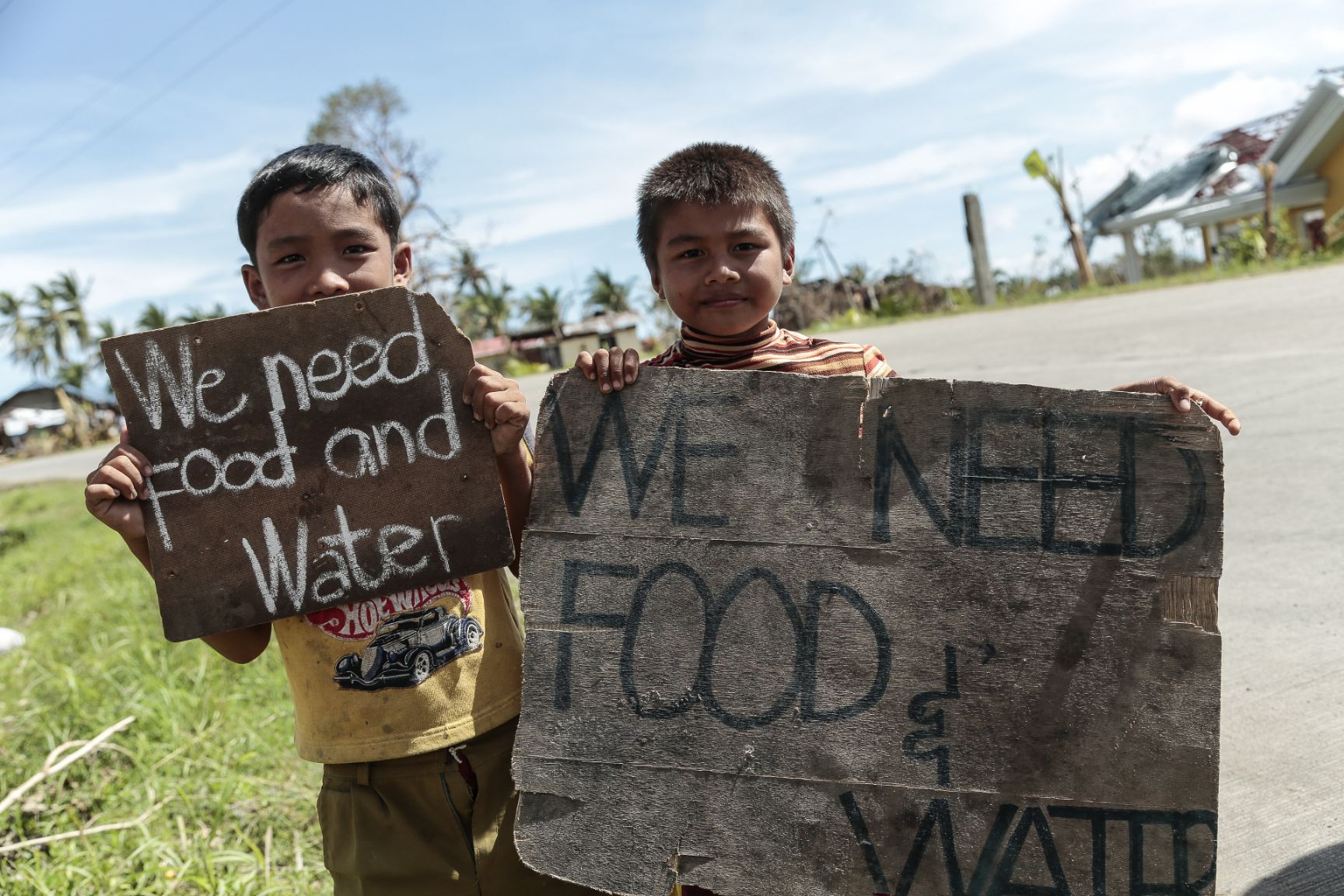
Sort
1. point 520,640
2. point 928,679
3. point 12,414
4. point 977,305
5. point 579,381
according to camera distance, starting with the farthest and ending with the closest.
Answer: point 12,414, point 977,305, point 520,640, point 579,381, point 928,679

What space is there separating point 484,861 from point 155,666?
3.44 m

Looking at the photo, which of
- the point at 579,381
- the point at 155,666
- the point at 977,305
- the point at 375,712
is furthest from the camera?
the point at 977,305

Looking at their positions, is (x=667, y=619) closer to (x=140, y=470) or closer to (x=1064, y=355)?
(x=140, y=470)

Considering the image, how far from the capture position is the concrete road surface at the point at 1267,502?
2.41 m

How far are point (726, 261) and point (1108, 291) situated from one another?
13146 millimetres

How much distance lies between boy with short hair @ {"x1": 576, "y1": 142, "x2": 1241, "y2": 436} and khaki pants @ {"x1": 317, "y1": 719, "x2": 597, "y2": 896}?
2.74 ft

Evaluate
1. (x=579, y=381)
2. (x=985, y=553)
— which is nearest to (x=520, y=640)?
(x=579, y=381)

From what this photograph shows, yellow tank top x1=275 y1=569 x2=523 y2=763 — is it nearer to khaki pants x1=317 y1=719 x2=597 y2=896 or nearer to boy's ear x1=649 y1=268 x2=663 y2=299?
khaki pants x1=317 y1=719 x2=597 y2=896

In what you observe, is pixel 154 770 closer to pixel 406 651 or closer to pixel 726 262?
pixel 406 651

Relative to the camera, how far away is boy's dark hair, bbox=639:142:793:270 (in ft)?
6.08

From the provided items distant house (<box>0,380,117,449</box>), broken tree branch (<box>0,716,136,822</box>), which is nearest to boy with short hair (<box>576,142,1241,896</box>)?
broken tree branch (<box>0,716,136,822</box>)

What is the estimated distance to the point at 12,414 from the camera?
180ft

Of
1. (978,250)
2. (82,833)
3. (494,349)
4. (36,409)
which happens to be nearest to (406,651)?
(82,833)

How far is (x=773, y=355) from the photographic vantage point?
1.90 meters
